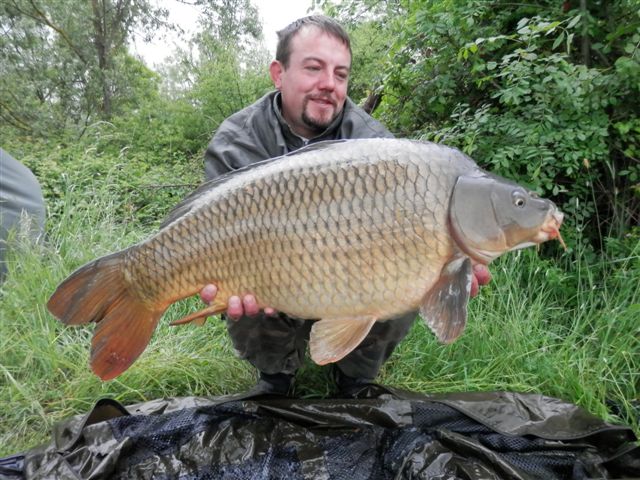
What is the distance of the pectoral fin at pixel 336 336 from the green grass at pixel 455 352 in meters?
0.62

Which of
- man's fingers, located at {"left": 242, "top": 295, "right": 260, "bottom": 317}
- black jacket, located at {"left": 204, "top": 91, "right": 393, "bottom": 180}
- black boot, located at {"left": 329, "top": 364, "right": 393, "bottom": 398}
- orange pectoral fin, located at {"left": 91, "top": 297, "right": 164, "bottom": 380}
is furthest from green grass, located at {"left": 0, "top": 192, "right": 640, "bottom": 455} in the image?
black jacket, located at {"left": 204, "top": 91, "right": 393, "bottom": 180}

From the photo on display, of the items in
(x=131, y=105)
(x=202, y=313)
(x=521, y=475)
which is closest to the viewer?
(x=521, y=475)

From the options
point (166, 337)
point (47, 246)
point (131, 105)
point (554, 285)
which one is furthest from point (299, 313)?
point (131, 105)

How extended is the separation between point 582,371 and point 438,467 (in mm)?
740

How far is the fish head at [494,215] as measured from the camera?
47.5 inches

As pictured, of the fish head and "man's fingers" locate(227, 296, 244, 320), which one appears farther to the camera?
"man's fingers" locate(227, 296, 244, 320)

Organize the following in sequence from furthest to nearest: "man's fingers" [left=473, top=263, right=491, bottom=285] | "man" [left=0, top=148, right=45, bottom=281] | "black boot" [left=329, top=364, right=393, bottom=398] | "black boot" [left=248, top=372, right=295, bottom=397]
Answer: "man" [left=0, top=148, right=45, bottom=281]
"black boot" [left=248, top=372, right=295, bottom=397]
"black boot" [left=329, top=364, right=393, bottom=398]
"man's fingers" [left=473, top=263, right=491, bottom=285]

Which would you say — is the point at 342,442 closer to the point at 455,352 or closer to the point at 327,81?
the point at 455,352

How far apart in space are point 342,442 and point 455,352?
2.32 feet

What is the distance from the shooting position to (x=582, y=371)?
1798 mm

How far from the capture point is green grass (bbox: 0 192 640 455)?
1816mm

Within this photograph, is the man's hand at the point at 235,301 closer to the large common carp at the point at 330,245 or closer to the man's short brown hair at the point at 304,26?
the large common carp at the point at 330,245

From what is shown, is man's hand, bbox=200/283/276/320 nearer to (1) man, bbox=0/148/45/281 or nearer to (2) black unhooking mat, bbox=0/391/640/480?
(2) black unhooking mat, bbox=0/391/640/480

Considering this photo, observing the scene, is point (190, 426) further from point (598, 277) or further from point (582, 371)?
point (598, 277)
